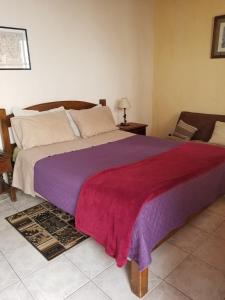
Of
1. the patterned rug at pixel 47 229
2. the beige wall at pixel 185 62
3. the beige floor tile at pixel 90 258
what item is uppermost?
the beige wall at pixel 185 62

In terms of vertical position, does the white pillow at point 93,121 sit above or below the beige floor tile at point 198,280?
above

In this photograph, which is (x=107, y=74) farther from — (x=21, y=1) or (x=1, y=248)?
(x=1, y=248)

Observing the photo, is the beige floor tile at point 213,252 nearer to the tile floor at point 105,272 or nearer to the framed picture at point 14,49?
the tile floor at point 105,272

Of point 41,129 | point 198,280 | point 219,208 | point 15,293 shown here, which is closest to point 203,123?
point 219,208

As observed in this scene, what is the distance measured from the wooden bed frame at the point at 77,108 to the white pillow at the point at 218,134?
1623 millimetres

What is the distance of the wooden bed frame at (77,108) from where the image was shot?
1.54m

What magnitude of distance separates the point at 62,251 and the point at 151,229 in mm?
846

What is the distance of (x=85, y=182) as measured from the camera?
1856 millimetres

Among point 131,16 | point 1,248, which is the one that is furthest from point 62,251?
point 131,16

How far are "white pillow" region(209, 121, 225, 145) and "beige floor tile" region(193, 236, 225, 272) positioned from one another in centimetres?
154

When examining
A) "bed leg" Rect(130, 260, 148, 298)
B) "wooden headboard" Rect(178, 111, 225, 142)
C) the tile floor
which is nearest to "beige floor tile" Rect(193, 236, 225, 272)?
the tile floor

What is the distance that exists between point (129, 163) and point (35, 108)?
151 centimetres

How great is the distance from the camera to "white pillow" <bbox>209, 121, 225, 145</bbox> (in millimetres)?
3264

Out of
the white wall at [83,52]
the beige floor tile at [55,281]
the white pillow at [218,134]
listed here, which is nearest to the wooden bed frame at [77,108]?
the white wall at [83,52]
